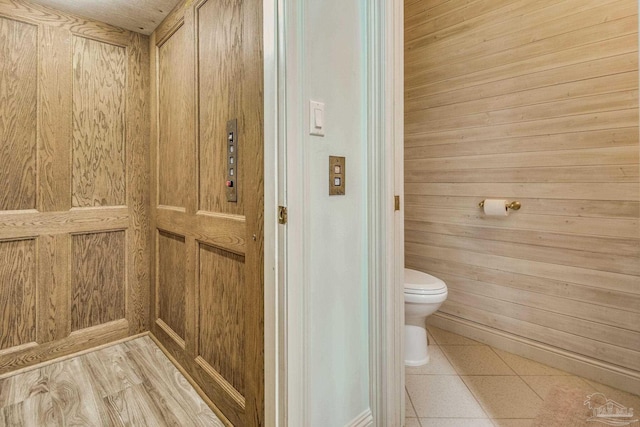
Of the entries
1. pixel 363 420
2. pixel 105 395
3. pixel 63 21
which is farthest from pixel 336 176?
pixel 63 21

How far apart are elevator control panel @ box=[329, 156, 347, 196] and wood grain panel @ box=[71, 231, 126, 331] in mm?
1710

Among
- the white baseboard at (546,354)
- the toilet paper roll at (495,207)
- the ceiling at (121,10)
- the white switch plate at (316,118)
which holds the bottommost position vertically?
the white baseboard at (546,354)

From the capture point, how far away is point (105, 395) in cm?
163

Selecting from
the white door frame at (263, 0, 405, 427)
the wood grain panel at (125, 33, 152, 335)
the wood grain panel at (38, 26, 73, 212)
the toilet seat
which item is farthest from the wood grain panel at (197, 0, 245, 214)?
the toilet seat

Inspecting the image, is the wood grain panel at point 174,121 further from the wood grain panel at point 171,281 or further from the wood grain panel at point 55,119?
the wood grain panel at point 55,119

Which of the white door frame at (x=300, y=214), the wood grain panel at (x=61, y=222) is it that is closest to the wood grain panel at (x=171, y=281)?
the wood grain panel at (x=61, y=222)

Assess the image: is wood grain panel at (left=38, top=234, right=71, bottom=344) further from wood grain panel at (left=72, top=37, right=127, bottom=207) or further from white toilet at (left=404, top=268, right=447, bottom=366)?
white toilet at (left=404, top=268, right=447, bottom=366)

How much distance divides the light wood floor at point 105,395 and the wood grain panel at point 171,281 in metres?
0.25

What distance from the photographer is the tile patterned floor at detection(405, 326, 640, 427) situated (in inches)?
57.7

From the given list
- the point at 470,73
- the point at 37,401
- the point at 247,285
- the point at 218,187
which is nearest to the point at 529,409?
the point at 247,285

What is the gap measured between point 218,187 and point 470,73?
5.86ft

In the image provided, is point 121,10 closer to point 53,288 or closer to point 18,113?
point 18,113

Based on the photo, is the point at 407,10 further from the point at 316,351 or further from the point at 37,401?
the point at 37,401

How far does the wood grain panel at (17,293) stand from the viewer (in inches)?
70.2
